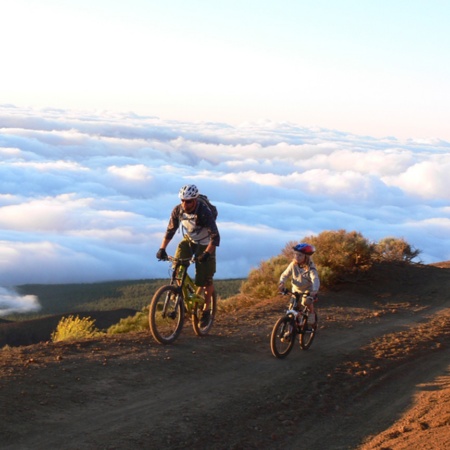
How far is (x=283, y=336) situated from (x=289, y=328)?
0.48 feet

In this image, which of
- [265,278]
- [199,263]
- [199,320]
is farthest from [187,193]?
[265,278]

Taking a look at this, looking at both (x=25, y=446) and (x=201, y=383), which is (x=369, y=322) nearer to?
(x=201, y=383)

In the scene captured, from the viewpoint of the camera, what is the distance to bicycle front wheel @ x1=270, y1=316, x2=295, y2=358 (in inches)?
432

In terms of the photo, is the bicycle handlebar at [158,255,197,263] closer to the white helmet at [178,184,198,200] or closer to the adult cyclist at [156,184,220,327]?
the adult cyclist at [156,184,220,327]

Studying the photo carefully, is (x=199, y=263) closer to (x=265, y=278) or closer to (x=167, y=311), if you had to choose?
(x=167, y=311)

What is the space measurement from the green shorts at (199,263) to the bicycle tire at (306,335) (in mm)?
1571

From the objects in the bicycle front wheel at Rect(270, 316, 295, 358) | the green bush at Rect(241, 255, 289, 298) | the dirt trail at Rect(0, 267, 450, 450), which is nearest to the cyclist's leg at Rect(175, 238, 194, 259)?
the dirt trail at Rect(0, 267, 450, 450)

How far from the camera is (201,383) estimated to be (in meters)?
9.52

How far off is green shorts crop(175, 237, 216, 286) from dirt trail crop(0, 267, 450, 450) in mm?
929

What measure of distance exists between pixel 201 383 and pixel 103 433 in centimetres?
208

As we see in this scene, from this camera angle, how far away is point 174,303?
426 inches

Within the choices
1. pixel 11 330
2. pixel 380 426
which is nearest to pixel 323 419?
pixel 380 426

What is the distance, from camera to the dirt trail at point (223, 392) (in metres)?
7.84

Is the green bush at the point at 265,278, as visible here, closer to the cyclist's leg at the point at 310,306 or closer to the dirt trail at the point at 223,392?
the dirt trail at the point at 223,392
